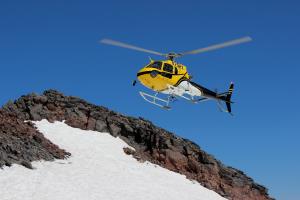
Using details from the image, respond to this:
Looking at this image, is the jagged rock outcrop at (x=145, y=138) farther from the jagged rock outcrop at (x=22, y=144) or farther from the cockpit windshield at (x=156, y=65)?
the cockpit windshield at (x=156, y=65)

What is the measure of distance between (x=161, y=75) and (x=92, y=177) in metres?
8.84

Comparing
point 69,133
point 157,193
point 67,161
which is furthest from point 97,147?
point 157,193

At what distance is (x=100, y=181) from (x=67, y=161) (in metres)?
3.76

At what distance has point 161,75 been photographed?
39656 mm

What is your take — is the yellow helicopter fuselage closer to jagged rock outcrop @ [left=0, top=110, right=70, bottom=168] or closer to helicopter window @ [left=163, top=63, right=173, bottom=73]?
helicopter window @ [left=163, top=63, right=173, bottom=73]

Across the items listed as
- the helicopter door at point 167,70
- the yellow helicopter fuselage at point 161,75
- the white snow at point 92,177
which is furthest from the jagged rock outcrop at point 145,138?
the helicopter door at point 167,70

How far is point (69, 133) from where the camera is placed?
46188 mm

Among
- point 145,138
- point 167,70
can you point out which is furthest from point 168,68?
point 145,138

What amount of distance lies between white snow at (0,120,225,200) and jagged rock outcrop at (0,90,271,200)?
1403 millimetres

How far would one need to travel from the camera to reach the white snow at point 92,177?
32.0m

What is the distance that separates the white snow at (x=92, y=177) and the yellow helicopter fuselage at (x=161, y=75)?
23.2 feet

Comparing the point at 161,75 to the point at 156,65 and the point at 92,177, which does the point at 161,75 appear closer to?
the point at 156,65

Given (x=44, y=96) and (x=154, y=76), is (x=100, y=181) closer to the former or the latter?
(x=154, y=76)

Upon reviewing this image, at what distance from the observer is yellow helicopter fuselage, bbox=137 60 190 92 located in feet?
128
